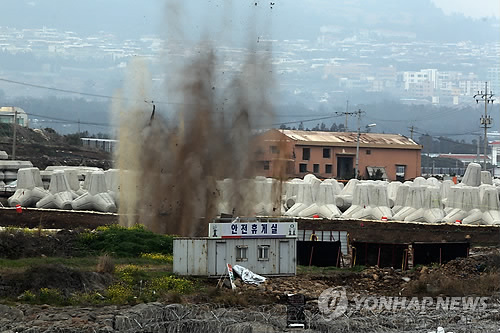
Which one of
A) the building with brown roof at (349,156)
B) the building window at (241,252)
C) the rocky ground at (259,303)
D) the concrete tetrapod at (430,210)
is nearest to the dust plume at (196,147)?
the rocky ground at (259,303)

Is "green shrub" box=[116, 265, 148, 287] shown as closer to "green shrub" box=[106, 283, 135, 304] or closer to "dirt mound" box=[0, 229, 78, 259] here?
"green shrub" box=[106, 283, 135, 304]

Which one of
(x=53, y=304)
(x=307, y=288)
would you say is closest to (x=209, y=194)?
(x=307, y=288)

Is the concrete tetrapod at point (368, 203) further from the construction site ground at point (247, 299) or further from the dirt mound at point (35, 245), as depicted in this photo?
the dirt mound at point (35, 245)

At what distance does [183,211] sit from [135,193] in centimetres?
402

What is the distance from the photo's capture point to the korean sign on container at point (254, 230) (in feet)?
98.5

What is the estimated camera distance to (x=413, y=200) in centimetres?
5294

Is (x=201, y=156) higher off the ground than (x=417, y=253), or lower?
higher

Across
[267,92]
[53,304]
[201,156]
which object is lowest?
[53,304]

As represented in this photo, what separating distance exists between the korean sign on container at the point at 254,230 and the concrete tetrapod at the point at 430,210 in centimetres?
2207

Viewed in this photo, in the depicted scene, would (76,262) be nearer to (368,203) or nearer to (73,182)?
(368,203)

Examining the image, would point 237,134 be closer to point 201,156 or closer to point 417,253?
point 201,156

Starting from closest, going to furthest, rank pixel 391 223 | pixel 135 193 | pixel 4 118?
pixel 135 193, pixel 391 223, pixel 4 118

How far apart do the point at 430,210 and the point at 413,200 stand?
4.32ft

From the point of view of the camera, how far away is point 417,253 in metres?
34.8
